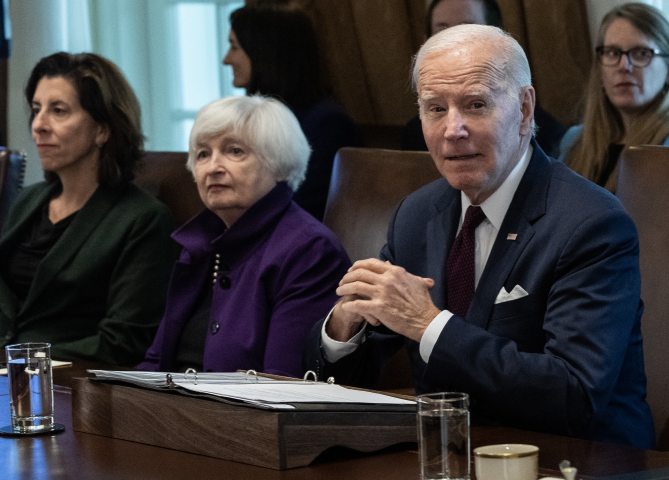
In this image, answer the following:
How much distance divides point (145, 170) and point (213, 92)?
1792 millimetres

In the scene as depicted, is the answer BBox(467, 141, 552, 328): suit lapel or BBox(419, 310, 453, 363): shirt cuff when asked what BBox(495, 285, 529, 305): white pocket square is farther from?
BBox(419, 310, 453, 363): shirt cuff

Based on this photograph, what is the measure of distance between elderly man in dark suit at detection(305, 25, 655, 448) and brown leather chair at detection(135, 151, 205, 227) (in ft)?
4.17

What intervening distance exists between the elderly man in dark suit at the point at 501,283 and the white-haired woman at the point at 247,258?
31 cm

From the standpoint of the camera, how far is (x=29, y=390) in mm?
1336

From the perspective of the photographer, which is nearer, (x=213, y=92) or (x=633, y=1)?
(x=633, y=1)

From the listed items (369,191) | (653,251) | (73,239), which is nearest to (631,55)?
(369,191)

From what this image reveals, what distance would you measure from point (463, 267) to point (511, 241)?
113mm

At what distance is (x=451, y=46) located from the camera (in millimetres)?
1624

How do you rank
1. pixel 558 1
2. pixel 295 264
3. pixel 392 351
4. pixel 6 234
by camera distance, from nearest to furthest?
pixel 392 351 < pixel 295 264 < pixel 6 234 < pixel 558 1

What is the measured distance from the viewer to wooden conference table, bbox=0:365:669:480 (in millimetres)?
1060

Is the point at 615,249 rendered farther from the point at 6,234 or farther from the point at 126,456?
the point at 6,234

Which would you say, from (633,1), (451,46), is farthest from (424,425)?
(633,1)

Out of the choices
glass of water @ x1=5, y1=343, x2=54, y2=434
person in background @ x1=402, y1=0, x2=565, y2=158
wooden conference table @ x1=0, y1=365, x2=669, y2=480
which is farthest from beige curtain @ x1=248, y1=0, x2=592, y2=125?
glass of water @ x1=5, y1=343, x2=54, y2=434

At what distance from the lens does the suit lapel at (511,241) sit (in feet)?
5.00
